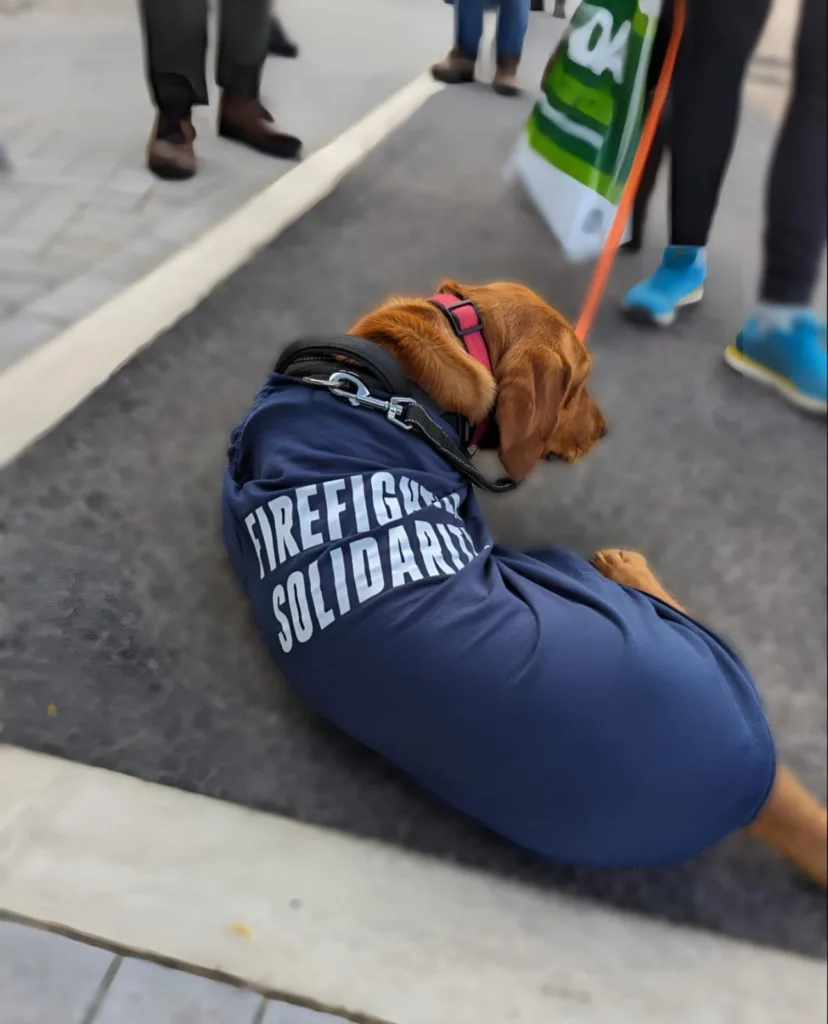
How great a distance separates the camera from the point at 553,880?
3.11 feet

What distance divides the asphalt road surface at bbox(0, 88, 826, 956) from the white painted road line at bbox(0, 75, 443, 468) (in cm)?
5

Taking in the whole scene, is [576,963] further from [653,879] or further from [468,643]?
[468,643]

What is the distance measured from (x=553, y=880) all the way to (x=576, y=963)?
10 centimetres

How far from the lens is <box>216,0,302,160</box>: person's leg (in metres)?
1.93

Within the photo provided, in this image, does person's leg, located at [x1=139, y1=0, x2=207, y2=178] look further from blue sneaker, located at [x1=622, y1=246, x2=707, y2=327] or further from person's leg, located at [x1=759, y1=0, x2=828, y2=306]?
person's leg, located at [x1=759, y1=0, x2=828, y2=306]

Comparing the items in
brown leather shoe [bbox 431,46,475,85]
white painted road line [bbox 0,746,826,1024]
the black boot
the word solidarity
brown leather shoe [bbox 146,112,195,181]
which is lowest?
white painted road line [bbox 0,746,826,1024]

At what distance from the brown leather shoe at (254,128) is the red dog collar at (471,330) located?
1.49 metres

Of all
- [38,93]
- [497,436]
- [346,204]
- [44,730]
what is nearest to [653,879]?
[497,436]

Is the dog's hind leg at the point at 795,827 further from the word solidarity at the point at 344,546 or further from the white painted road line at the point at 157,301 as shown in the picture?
the white painted road line at the point at 157,301

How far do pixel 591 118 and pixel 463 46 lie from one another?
0.53 meters

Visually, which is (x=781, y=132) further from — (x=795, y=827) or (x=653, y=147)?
(x=795, y=827)

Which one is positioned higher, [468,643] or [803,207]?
[803,207]

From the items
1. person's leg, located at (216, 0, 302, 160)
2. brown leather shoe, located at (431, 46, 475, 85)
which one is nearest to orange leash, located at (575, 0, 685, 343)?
brown leather shoe, located at (431, 46, 475, 85)

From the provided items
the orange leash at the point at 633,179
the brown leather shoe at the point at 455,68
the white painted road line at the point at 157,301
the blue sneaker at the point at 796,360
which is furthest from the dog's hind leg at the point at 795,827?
the brown leather shoe at the point at 455,68
